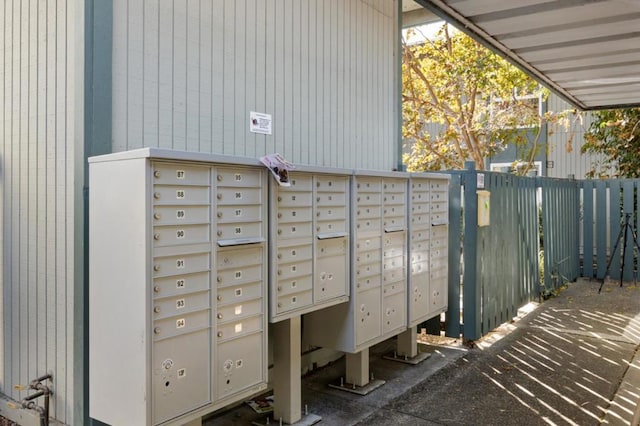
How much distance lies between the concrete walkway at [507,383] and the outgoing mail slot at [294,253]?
1283 millimetres

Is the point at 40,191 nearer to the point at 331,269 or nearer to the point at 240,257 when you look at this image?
the point at 240,257

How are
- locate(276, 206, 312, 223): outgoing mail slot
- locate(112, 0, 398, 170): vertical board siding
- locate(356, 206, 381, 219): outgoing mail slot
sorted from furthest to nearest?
locate(356, 206, 381, 219): outgoing mail slot, locate(276, 206, 312, 223): outgoing mail slot, locate(112, 0, 398, 170): vertical board siding

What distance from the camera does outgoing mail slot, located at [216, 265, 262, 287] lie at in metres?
2.91

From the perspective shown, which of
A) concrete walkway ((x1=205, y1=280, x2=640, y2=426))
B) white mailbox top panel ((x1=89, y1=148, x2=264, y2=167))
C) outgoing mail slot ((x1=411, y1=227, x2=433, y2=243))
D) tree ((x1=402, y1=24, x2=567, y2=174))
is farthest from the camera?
tree ((x1=402, y1=24, x2=567, y2=174))

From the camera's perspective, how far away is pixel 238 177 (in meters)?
3.01

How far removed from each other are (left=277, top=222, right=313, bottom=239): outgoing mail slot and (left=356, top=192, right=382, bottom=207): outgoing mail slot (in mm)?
635

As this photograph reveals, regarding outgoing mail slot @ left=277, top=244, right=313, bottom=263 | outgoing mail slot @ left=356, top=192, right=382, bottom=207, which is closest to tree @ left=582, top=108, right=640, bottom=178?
outgoing mail slot @ left=356, top=192, right=382, bottom=207

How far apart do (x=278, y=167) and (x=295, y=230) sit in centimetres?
52

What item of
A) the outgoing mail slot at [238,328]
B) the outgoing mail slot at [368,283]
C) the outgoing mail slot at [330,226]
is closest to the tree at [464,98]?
the outgoing mail slot at [368,283]

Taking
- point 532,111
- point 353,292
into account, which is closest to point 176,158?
point 353,292

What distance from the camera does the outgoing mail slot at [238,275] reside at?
9.55 ft

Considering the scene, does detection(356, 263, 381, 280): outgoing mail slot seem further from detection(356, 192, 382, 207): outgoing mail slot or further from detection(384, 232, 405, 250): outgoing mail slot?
detection(356, 192, 382, 207): outgoing mail slot

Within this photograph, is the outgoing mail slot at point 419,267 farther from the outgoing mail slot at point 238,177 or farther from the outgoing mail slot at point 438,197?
the outgoing mail slot at point 238,177

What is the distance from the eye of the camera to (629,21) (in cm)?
440
